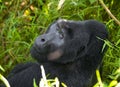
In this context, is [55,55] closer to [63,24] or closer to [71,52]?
[71,52]

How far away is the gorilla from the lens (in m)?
2.96

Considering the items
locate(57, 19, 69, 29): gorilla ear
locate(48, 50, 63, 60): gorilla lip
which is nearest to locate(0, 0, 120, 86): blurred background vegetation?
locate(57, 19, 69, 29): gorilla ear

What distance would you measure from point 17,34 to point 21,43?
0.10m

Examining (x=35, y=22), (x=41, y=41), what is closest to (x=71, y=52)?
(x=41, y=41)

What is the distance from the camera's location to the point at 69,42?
298 cm

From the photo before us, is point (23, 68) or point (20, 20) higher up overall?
point (20, 20)

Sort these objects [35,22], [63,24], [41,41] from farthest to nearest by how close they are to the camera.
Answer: [35,22], [63,24], [41,41]

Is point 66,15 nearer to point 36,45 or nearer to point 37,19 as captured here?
point 37,19

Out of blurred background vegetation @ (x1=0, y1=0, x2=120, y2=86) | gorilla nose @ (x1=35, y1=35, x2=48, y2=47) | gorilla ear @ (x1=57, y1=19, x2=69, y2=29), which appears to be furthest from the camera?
blurred background vegetation @ (x1=0, y1=0, x2=120, y2=86)

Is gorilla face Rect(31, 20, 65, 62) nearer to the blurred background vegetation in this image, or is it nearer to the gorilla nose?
the gorilla nose

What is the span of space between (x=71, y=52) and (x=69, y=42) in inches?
3.0

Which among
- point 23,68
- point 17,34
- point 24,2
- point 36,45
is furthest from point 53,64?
point 24,2

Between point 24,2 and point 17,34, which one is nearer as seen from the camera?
point 17,34

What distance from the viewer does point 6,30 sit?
148 inches
